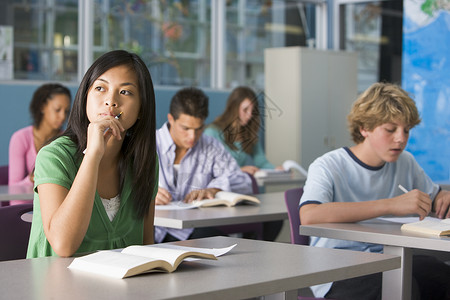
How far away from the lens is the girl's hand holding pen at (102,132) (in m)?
2.03

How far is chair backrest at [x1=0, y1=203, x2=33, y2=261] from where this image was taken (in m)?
2.32

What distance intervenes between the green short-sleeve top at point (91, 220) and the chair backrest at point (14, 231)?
23 cm

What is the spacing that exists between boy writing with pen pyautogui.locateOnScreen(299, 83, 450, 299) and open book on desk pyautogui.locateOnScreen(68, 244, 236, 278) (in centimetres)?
93

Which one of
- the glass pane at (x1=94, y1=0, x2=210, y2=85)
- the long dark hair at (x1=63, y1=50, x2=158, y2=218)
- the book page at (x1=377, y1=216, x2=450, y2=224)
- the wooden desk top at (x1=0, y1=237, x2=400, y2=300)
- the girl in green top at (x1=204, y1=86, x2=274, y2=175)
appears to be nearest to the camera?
the wooden desk top at (x1=0, y1=237, x2=400, y2=300)

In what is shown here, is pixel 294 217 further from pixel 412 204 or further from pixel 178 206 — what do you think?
Result: pixel 178 206

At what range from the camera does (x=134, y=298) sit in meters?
1.44

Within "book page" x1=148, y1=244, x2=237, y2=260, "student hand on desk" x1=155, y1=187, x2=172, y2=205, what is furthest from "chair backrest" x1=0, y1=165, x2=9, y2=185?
"book page" x1=148, y1=244, x2=237, y2=260

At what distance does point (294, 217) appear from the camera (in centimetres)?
292

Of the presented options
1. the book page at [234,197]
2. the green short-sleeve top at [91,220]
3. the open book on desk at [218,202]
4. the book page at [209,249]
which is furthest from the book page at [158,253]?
the book page at [234,197]

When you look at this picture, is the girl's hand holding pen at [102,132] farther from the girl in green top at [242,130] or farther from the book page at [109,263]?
the girl in green top at [242,130]

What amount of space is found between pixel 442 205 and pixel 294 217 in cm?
70

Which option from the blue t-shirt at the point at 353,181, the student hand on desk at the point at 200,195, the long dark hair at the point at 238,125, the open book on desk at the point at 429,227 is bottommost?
the student hand on desk at the point at 200,195

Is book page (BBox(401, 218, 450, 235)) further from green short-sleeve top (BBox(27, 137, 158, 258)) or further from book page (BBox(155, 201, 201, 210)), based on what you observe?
book page (BBox(155, 201, 201, 210))

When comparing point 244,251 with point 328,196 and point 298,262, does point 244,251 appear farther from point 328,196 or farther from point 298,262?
point 328,196
